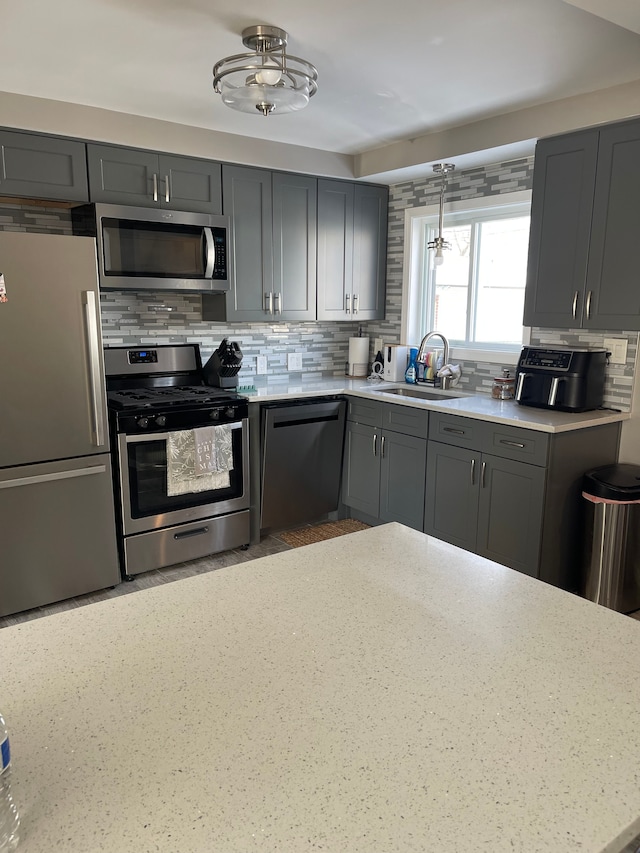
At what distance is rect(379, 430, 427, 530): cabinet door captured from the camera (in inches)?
143

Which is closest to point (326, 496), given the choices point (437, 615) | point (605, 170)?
point (605, 170)

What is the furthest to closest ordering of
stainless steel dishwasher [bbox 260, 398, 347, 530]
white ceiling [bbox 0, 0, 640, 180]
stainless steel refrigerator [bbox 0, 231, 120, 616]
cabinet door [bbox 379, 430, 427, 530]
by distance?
stainless steel dishwasher [bbox 260, 398, 347, 530]
cabinet door [bbox 379, 430, 427, 530]
stainless steel refrigerator [bbox 0, 231, 120, 616]
white ceiling [bbox 0, 0, 640, 180]

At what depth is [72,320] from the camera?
2.88 m

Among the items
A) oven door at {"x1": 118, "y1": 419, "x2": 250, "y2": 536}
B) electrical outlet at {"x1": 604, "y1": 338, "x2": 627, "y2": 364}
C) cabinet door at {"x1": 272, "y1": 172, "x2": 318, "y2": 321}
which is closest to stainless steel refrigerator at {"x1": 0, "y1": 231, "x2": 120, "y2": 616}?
oven door at {"x1": 118, "y1": 419, "x2": 250, "y2": 536}

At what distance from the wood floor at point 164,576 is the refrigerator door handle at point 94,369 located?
0.80 m

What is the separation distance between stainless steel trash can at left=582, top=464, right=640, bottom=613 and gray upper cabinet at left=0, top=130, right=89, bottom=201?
2931 mm

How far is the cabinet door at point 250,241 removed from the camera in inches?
148

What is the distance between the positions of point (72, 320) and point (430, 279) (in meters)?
2.51

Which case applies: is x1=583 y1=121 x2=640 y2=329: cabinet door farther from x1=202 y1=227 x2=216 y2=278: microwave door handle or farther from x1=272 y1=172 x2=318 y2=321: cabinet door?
x1=202 y1=227 x2=216 y2=278: microwave door handle

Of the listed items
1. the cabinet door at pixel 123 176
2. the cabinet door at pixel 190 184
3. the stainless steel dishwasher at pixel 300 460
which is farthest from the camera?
the stainless steel dishwasher at pixel 300 460

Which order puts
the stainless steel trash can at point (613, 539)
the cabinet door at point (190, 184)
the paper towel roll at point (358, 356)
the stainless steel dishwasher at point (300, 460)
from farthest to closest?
the paper towel roll at point (358, 356), the stainless steel dishwasher at point (300, 460), the cabinet door at point (190, 184), the stainless steel trash can at point (613, 539)

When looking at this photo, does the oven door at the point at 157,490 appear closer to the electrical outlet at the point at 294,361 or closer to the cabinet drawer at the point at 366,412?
the cabinet drawer at the point at 366,412

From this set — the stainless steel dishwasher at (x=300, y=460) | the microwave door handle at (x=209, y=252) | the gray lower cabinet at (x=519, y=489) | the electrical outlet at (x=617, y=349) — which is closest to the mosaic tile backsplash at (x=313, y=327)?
the electrical outlet at (x=617, y=349)

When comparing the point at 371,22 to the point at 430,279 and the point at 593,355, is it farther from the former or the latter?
the point at 430,279
